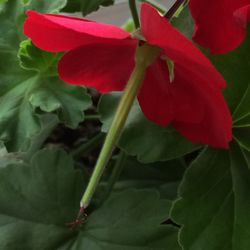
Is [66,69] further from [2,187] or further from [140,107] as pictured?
[2,187]

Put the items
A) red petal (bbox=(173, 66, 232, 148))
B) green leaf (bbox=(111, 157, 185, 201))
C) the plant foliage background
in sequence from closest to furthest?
red petal (bbox=(173, 66, 232, 148)) < the plant foliage background < green leaf (bbox=(111, 157, 185, 201))

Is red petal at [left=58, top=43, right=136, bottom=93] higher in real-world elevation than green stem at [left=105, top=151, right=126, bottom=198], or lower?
higher

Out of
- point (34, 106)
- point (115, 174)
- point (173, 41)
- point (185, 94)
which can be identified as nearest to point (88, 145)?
point (115, 174)

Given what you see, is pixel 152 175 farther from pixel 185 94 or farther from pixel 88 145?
pixel 185 94

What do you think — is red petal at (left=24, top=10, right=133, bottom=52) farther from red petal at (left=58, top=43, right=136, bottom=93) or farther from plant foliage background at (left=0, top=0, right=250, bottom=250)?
plant foliage background at (left=0, top=0, right=250, bottom=250)

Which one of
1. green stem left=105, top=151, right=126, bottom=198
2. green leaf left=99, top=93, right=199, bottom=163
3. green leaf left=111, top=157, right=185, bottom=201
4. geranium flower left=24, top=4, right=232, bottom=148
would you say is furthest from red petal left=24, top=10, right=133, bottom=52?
green leaf left=111, top=157, right=185, bottom=201

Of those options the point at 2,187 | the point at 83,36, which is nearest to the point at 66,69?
the point at 83,36
